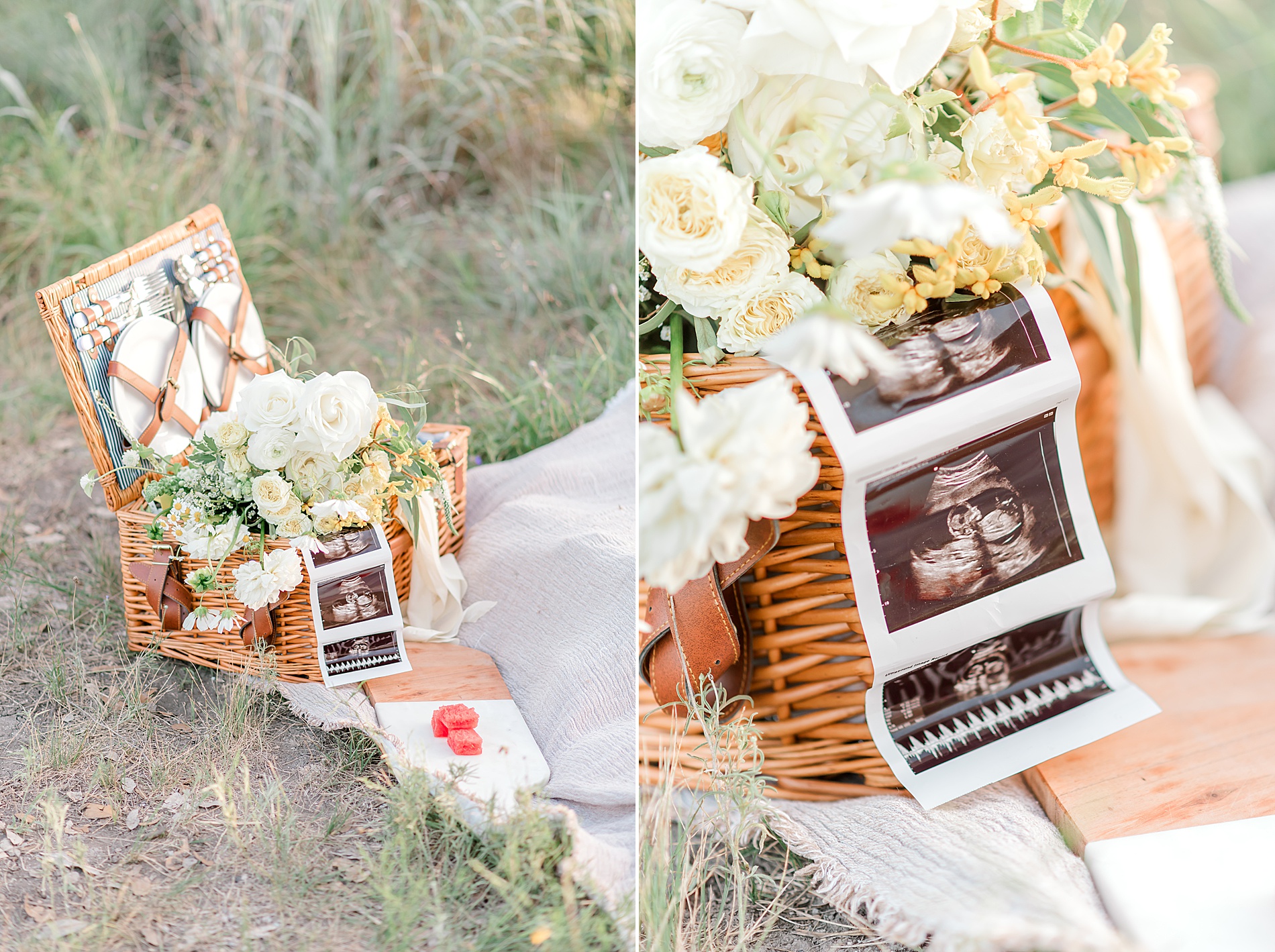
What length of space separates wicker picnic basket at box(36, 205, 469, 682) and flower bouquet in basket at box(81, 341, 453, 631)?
0.02 meters

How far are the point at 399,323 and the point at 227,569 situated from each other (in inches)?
47.8

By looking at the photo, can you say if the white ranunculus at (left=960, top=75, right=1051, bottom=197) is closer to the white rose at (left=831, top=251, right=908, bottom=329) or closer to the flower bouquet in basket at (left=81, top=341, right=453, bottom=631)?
the white rose at (left=831, top=251, right=908, bottom=329)

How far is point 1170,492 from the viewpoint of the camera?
1.51 m

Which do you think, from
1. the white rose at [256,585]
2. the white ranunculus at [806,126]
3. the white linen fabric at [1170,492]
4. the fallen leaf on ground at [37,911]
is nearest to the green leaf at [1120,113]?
the white ranunculus at [806,126]

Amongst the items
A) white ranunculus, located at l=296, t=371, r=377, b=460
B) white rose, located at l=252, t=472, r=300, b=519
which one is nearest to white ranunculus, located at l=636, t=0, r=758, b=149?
white ranunculus, located at l=296, t=371, r=377, b=460

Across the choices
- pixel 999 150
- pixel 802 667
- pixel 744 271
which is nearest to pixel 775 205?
pixel 744 271

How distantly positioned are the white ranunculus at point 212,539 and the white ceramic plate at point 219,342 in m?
0.24

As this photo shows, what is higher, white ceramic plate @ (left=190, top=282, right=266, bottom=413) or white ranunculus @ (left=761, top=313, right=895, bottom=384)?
white ranunculus @ (left=761, top=313, right=895, bottom=384)

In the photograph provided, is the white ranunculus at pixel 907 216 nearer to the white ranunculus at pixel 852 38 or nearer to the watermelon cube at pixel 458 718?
the white ranunculus at pixel 852 38

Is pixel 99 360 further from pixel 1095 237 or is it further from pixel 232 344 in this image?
pixel 1095 237

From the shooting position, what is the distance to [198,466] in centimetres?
117

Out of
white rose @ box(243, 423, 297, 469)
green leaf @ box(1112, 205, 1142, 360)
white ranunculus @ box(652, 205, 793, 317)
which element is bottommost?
white rose @ box(243, 423, 297, 469)

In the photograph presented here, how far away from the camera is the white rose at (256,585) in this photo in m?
1.11

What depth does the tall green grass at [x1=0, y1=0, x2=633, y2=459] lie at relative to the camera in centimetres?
218
